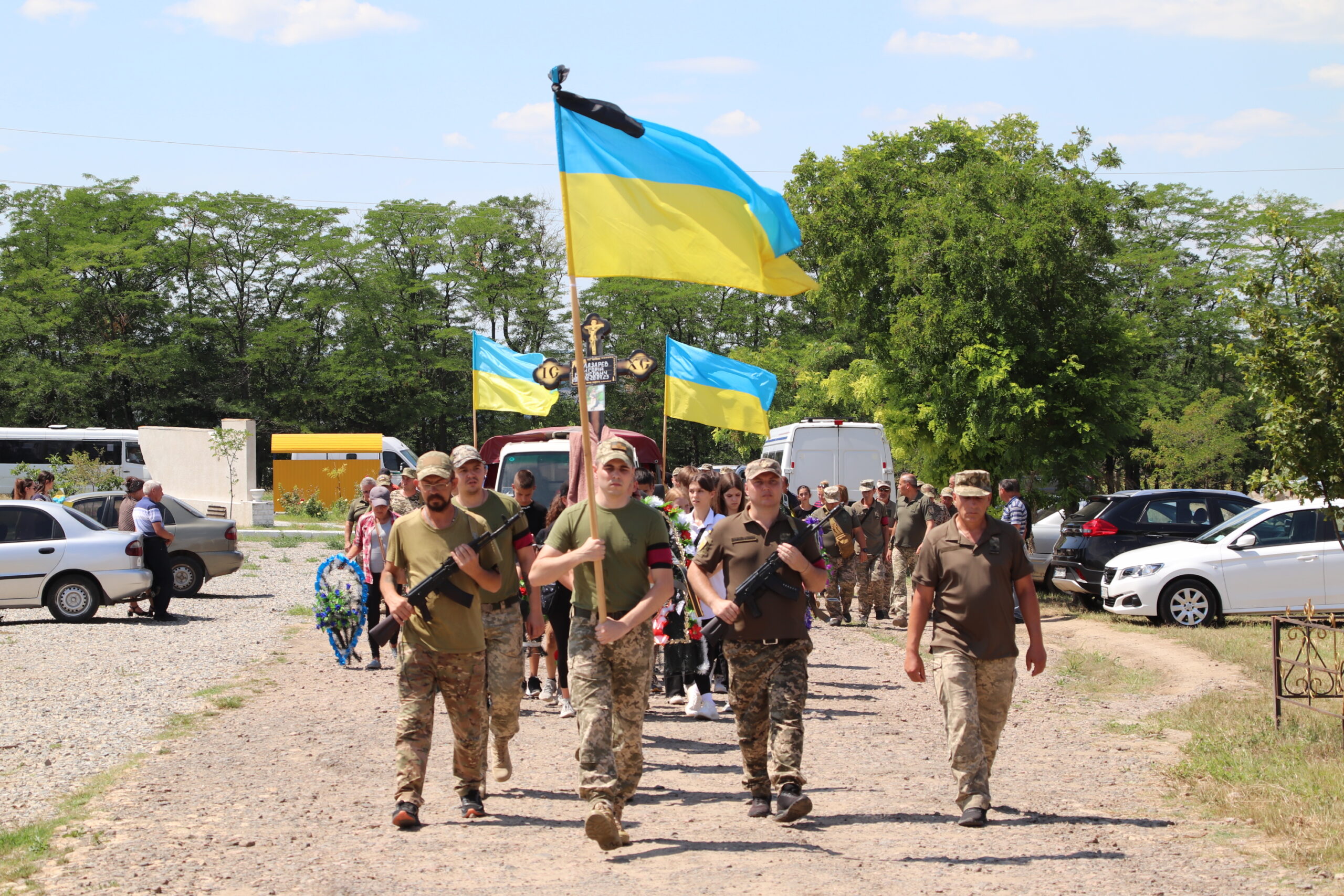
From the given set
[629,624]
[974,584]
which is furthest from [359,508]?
[974,584]

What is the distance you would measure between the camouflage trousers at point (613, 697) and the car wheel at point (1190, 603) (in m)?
10.9

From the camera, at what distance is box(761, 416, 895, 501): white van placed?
22.0m

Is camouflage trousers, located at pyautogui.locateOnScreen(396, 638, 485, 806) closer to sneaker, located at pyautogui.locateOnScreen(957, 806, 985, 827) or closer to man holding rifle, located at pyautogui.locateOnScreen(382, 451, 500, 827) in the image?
man holding rifle, located at pyautogui.locateOnScreen(382, 451, 500, 827)

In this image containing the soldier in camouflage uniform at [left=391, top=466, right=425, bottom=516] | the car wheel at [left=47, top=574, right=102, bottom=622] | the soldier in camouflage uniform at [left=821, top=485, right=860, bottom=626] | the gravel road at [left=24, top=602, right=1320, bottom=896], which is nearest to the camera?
the gravel road at [left=24, top=602, right=1320, bottom=896]

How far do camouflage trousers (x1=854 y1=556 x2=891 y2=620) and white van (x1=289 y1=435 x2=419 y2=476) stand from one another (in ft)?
96.1

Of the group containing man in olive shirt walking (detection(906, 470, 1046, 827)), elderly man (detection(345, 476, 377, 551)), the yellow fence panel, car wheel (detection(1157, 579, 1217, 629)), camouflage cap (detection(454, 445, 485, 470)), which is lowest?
car wheel (detection(1157, 579, 1217, 629))

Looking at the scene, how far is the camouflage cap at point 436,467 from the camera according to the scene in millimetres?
6594

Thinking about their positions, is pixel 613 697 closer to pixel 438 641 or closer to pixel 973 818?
pixel 438 641

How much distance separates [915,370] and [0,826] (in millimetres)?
17124

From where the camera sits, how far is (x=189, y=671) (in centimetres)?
1242

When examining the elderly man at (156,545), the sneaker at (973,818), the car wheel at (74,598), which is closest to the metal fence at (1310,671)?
the sneaker at (973,818)

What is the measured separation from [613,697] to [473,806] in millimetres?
1079

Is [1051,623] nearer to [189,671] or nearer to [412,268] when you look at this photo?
[189,671]

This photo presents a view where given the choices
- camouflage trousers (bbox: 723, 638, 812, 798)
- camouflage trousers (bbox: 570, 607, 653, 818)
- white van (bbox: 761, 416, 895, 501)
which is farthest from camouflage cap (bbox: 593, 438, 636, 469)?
white van (bbox: 761, 416, 895, 501)
